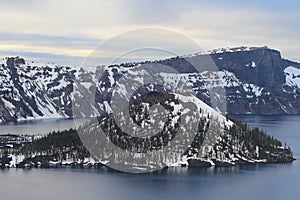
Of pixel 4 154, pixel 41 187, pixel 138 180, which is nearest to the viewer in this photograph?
pixel 41 187

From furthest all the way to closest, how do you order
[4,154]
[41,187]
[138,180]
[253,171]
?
[4,154] → [253,171] → [138,180] → [41,187]

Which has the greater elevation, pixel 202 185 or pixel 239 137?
pixel 239 137

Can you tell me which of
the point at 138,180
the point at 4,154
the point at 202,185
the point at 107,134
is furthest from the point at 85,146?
the point at 202,185

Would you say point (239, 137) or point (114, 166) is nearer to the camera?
point (114, 166)

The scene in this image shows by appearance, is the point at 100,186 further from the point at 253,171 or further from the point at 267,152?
the point at 267,152

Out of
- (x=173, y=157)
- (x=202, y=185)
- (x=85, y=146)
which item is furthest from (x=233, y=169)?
(x=85, y=146)

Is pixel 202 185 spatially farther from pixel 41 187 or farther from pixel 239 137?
pixel 239 137
